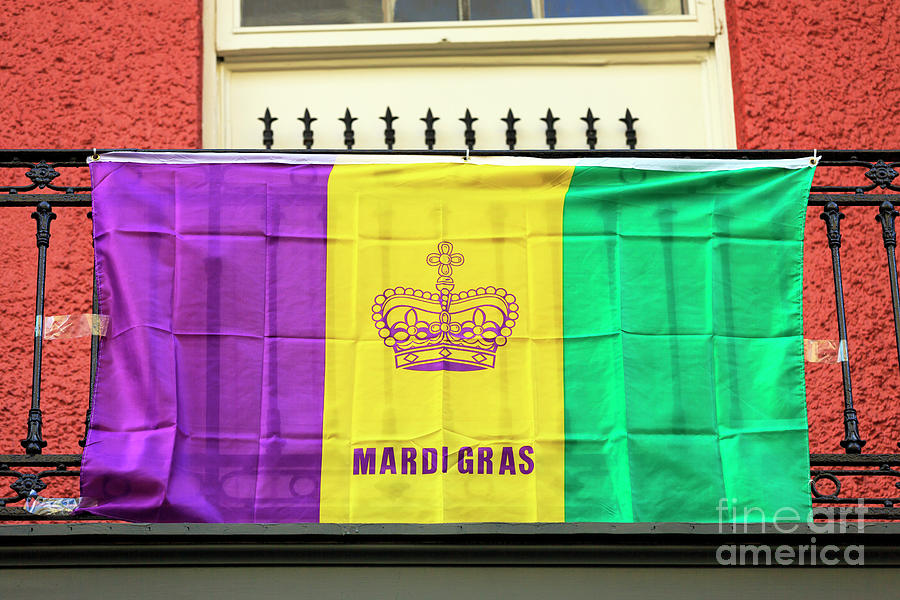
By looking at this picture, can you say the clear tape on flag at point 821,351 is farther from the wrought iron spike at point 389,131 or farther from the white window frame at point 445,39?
the wrought iron spike at point 389,131

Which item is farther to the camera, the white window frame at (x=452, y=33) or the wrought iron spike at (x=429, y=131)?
the white window frame at (x=452, y=33)

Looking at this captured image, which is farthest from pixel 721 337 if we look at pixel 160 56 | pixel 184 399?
pixel 160 56

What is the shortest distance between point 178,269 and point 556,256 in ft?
5.01

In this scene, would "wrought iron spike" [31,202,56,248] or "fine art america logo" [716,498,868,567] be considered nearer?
"fine art america logo" [716,498,868,567]

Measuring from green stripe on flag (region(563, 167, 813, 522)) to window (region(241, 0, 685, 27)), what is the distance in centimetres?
204

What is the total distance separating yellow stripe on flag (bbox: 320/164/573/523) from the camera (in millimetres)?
5020

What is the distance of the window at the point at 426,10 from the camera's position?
718 centimetres

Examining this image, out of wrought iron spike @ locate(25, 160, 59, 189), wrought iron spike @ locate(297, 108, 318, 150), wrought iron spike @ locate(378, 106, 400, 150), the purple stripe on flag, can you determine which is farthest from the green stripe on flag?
wrought iron spike @ locate(25, 160, 59, 189)

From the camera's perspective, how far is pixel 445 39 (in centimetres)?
705

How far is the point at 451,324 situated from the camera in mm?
5230

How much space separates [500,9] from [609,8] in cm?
60

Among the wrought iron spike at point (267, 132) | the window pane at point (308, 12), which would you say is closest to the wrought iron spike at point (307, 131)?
the wrought iron spike at point (267, 132)

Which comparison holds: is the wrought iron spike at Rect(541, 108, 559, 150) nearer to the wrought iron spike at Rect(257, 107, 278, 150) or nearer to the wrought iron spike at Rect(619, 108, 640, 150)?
the wrought iron spike at Rect(619, 108, 640, 150)

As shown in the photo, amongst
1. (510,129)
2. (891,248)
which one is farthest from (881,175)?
(510,129)
